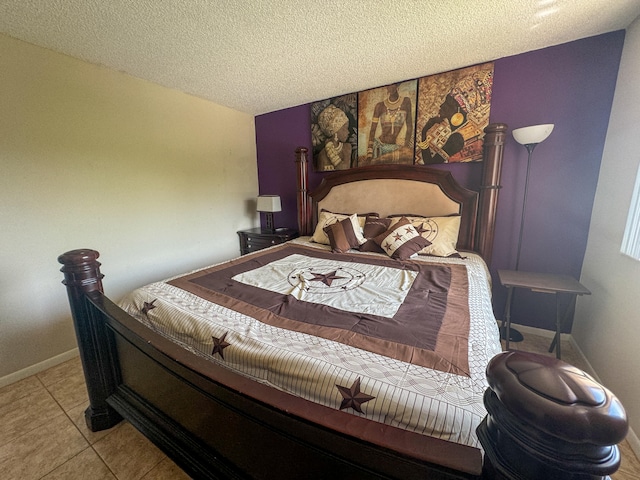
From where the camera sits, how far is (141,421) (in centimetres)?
126

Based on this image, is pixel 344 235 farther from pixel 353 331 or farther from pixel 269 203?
pixel 353 331

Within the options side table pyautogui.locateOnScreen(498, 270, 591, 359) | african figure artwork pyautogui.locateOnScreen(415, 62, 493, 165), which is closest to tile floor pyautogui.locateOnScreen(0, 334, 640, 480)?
side table pyautogui.locateOnScreen(498, 270, 591, 359)

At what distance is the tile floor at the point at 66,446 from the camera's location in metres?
1.26

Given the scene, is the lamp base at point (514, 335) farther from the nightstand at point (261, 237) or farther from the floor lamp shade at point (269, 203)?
the floor lamp shade at point (269, 203)

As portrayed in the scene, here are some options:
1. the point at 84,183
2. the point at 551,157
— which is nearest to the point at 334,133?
the point at 551,157

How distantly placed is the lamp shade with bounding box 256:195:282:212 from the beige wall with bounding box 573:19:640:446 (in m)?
2.96

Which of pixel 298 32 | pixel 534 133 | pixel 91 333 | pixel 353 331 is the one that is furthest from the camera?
pixel 534 133

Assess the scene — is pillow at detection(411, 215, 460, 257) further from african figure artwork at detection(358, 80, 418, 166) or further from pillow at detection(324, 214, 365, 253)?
african figure artwork at detection(358, 80, 418, 166)

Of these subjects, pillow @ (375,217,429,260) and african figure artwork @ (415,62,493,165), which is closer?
pillow @ (375,217,429,260)

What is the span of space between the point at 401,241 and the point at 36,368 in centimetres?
298

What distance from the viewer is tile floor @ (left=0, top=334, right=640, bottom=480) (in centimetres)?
126

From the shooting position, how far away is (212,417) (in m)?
0.94

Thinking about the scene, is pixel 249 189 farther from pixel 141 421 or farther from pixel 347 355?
pixel 347 355

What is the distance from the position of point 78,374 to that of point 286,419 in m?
2.18
